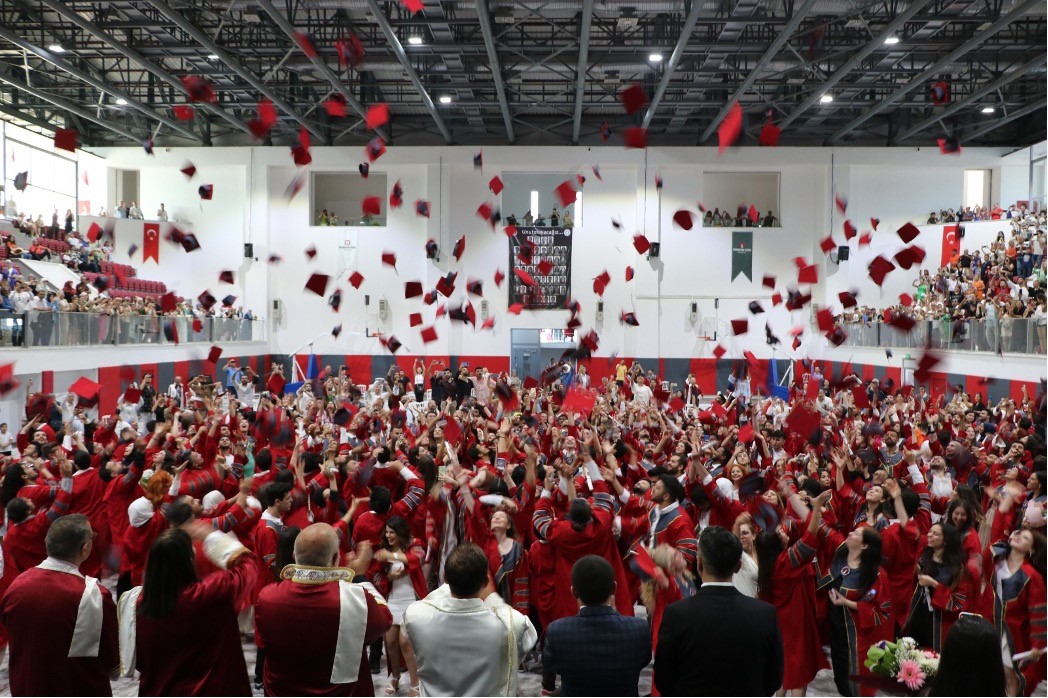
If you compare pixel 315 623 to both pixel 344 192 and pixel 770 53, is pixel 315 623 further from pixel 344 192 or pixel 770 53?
pixel 344 192

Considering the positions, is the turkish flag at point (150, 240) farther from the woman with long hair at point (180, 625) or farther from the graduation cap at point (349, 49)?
the woman with long hair at point (180, 625)

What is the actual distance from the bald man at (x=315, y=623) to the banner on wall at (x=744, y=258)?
96.8 feet

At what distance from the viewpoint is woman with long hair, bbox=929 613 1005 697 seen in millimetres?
2918

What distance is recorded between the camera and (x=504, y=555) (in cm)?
580

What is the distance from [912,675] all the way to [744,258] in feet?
Answer: 92.2

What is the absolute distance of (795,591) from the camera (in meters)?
5.45

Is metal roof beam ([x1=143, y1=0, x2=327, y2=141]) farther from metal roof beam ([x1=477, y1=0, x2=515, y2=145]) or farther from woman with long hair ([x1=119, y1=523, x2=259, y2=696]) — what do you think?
woman with long hair ([x1=119, y1=523, x2=259, y2=696])

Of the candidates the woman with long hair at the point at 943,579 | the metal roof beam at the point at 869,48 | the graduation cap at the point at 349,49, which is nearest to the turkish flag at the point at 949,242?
the metal roof beam at the point at 869,48

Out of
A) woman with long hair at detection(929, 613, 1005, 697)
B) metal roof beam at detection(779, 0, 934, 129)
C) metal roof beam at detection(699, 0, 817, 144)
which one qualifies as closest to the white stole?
woman with long hair at detection(929, 613, 1005, 697)

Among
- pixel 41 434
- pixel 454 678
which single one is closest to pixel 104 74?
pixel 41 434

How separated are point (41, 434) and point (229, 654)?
277 inches

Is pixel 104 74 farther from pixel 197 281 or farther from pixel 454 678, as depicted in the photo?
pixel 454 678

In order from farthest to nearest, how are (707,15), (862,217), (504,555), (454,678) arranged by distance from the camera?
(862,217), (707,15), (504,555), (454,678)

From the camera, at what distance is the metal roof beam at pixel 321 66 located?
701 inches
